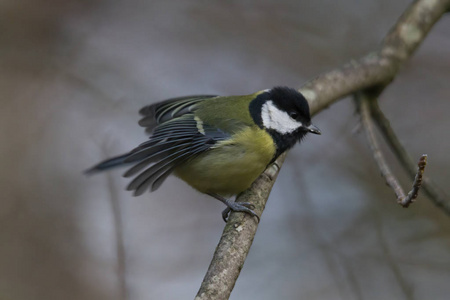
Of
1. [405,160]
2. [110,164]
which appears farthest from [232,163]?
[405,160]

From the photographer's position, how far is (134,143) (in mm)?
3773

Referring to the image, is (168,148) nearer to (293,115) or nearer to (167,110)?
(167,110)

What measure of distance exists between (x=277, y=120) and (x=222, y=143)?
28 cm

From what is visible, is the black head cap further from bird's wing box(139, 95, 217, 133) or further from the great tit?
bird's wing box(139, 95, 217, 133)

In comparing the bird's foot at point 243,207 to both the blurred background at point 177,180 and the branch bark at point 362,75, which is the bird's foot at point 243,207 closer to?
the branch bark at point 362,75

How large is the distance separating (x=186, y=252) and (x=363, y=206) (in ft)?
3.79

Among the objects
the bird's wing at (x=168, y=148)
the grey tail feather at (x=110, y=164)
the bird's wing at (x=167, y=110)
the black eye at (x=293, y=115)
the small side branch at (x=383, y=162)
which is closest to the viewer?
the small side branch at (x=383, y=162)

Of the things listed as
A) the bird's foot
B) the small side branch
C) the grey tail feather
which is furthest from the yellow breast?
the small side branch

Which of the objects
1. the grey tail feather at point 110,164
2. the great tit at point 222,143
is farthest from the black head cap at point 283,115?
the grey tail feather at point 110,164

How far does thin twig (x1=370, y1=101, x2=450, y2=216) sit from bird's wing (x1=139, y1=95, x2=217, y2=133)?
0.81m

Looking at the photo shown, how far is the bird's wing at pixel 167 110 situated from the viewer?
248 cm

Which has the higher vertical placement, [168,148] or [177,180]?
[177,180]

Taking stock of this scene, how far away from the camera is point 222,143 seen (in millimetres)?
2246

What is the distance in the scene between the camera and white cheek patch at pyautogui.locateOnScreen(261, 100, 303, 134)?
2.34 metres
